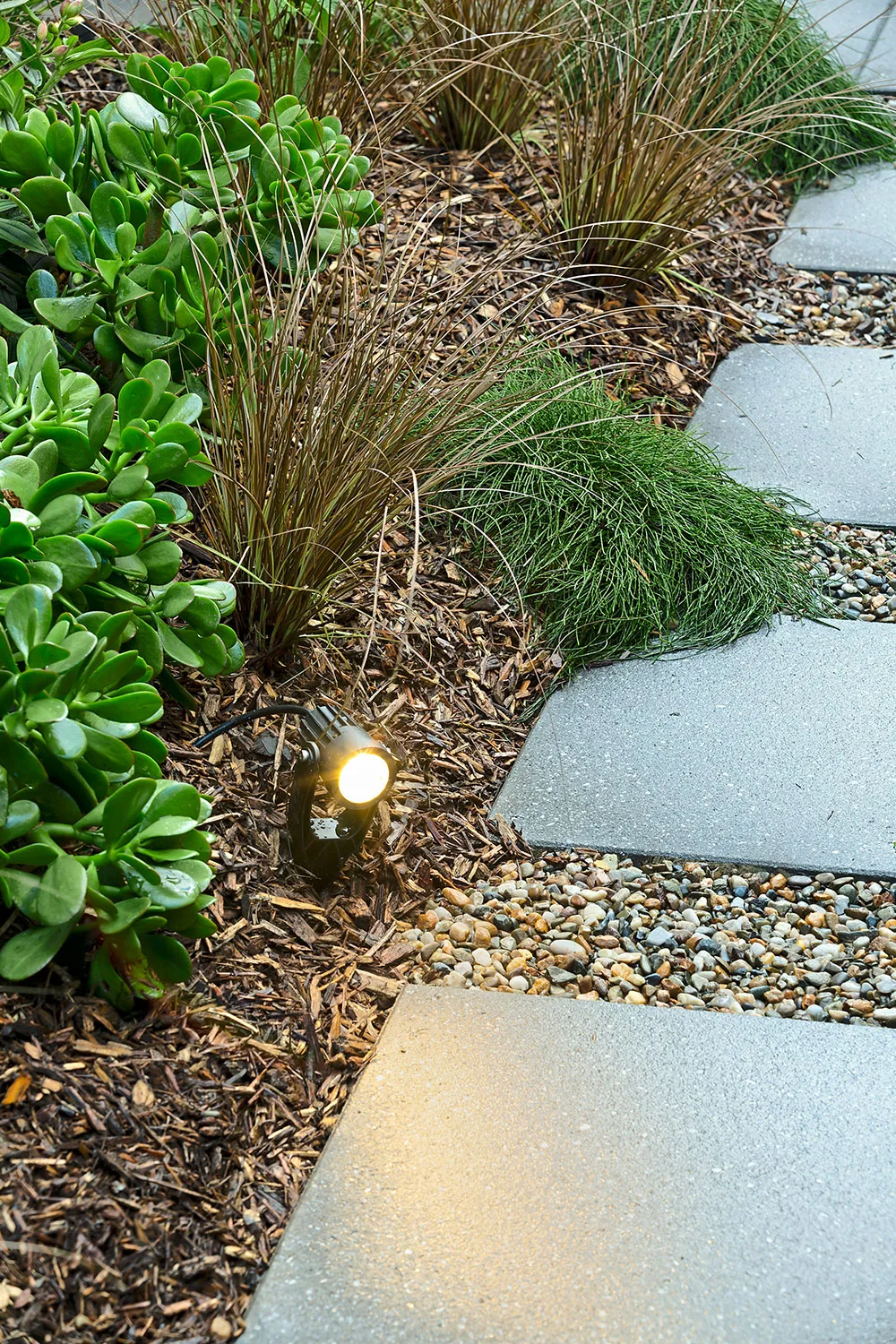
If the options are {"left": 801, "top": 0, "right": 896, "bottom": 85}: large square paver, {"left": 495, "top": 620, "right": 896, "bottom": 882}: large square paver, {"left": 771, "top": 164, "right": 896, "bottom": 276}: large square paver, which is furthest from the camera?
{"left": 801, "top": 0, "right": 896, "bottom": 85}: large square paver

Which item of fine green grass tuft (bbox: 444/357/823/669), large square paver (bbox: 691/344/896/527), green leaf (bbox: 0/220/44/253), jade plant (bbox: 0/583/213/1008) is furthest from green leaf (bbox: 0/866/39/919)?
large square paver (bbox: 691/344/896/527)

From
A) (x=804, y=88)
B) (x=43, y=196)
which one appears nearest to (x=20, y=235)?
(x=43, y=196)

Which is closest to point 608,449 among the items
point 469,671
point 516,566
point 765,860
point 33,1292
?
point 516,566

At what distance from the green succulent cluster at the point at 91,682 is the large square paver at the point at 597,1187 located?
368mm

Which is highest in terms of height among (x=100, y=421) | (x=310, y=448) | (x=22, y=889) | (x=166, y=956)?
(x=100, y=421)

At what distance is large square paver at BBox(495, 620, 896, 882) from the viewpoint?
1963mm

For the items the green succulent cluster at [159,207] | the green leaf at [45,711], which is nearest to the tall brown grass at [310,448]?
the green succulent cluster at [159,207]

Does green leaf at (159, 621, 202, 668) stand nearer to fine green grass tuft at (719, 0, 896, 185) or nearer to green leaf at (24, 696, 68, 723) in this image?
green leaf at (24, 696, 68, 723)

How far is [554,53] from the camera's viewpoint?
333 centimetres

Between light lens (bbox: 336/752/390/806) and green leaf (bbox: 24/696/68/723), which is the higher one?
green leaf (bbox: 24/696/68/723)

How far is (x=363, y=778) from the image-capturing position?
5.43 ft

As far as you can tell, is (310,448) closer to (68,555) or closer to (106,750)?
(68,555)

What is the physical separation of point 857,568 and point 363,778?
4.67 ft

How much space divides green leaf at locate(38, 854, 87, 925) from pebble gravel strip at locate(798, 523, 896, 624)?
1.76 meters
